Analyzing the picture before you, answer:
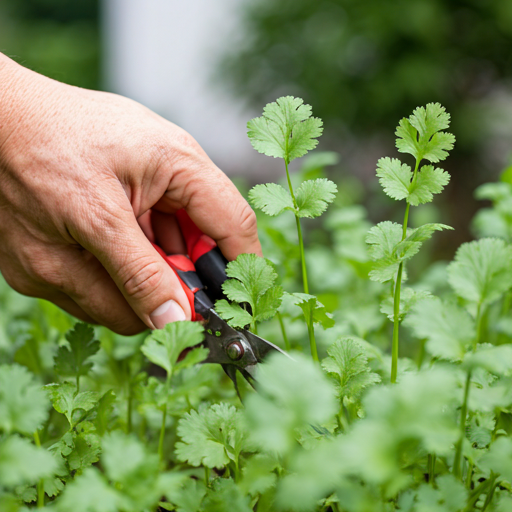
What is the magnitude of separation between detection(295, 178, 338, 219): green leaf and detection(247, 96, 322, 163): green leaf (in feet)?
0.14

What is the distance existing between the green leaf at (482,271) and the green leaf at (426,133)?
14cm

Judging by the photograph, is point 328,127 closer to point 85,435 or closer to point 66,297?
point 66,297

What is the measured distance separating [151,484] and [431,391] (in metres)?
0.23

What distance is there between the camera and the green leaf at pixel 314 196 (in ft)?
2.03

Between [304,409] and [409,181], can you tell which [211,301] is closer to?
[409,181]

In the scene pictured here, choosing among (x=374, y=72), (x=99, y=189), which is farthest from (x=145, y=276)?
(x=374, y=72)

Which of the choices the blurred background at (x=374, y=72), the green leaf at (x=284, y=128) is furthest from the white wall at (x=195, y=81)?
the green leaf at (x=284, y=128)

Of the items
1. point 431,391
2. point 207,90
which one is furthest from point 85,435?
point 207,90

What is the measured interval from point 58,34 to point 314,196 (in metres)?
10.2

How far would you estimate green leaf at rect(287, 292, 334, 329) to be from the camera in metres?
0.59

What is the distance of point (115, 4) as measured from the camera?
7887mm

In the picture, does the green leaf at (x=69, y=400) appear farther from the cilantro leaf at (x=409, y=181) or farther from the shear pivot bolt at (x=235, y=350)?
the cilantro leaf at (x=409, y=181)

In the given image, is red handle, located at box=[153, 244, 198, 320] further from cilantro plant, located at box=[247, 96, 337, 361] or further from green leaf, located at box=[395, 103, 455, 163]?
green leaf, located at box=[395, 103, 455, 163]

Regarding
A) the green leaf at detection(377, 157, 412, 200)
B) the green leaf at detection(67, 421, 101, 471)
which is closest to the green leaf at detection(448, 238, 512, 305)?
the green leaf at detection(377, 157, 412, 200)
